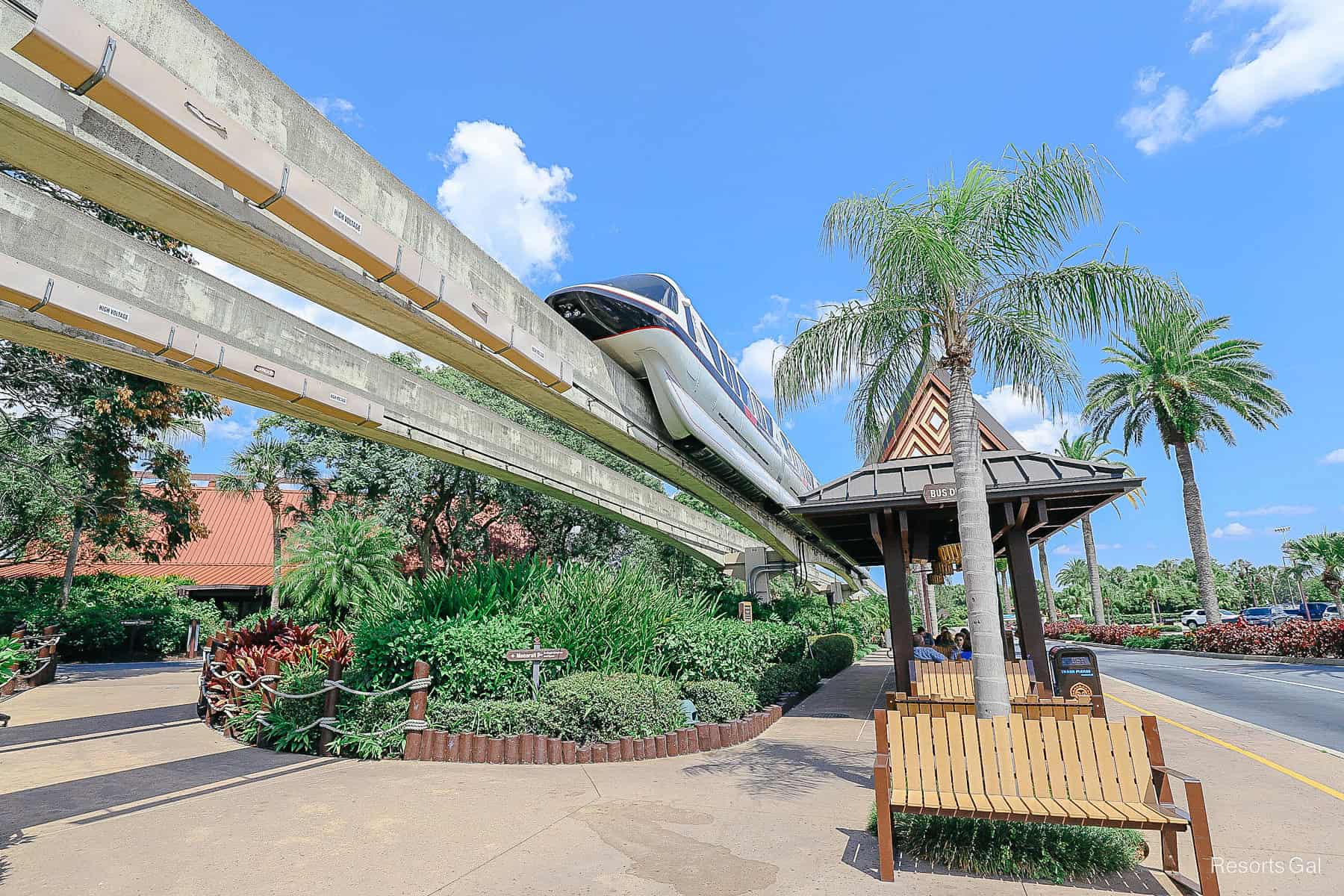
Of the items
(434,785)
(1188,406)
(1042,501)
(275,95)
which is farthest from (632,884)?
(1188,406)

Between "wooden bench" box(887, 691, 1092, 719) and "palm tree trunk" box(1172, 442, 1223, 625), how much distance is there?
81.7 feet

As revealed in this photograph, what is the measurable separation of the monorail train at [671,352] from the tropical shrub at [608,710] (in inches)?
147

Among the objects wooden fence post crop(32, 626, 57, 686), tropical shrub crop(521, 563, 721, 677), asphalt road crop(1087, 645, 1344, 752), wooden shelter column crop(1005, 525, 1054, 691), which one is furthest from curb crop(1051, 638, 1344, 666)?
wooden fence post crop(32, 626, 57, 686)

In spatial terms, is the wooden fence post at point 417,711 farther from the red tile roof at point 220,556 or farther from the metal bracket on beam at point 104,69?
the red tile roof at point 220,556

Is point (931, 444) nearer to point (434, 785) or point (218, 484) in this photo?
point (434, 785)

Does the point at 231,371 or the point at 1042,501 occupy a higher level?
the point at 231,371

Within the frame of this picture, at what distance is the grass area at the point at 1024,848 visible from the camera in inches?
175

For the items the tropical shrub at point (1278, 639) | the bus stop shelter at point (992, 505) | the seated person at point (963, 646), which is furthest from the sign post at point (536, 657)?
the tropical shrub at point (1278, 639)

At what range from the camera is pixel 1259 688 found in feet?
48.9

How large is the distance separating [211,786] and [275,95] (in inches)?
260

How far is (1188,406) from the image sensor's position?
1077 inches

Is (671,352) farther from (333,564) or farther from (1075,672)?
(333,564)

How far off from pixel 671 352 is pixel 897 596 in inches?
215

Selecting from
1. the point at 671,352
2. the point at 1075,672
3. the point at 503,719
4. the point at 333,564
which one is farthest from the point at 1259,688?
the point at 333,564
